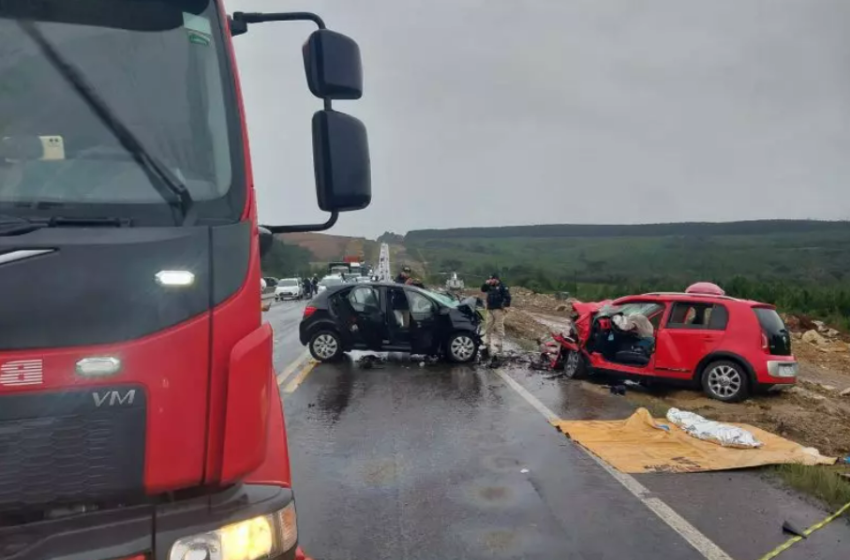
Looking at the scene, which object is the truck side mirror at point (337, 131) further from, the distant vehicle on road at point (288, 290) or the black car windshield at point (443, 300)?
the distant vehicle on road at point (288, 290)

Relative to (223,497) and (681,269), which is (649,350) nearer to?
(223,497)

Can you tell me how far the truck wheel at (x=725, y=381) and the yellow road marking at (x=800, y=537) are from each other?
4389mm

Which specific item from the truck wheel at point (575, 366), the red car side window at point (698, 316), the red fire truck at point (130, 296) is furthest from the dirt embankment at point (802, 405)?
the red fire truck at point (130, 296)

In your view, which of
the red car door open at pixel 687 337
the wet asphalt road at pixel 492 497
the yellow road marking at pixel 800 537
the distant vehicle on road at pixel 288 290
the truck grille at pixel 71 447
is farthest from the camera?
the distant vehicle on road at pixel 288 290

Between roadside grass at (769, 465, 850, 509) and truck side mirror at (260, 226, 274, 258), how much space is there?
475 centimetres

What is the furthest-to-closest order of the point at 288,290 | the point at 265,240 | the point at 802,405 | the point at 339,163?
1. the point at 288,290
2. the point at 802,405
3. the point at 265,240
4. the point at 339,163

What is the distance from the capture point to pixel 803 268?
5650cm

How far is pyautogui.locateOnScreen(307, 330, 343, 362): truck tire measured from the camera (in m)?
13.5

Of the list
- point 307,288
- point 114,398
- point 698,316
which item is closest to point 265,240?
point 114,398

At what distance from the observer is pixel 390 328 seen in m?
13.5

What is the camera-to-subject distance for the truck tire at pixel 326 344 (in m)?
13.5

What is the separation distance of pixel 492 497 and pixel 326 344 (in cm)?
836

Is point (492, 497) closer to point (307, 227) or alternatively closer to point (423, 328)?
point (307, 227)

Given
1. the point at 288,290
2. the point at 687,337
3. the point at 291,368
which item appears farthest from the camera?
the point at 288,290
